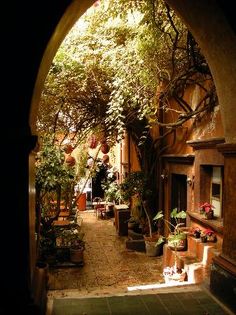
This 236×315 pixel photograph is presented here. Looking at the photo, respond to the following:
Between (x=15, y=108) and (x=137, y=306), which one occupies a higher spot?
(x=15, y=108)

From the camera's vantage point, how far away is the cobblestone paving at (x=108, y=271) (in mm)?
8984

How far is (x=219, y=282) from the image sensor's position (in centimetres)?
496

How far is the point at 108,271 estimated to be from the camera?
1012 cm

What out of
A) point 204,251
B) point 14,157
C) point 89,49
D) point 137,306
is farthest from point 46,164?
point 14,157

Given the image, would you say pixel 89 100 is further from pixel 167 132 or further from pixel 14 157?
pixel 14 157

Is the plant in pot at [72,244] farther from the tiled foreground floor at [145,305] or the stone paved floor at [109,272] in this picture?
the tiled foreground floor at [145,305]

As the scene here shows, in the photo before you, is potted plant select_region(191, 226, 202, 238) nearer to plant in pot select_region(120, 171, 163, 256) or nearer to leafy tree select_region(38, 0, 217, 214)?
leafy tree select_region(38, 0, 217, 214)

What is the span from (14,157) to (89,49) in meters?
7.46

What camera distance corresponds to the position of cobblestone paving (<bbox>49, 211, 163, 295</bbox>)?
354 inches

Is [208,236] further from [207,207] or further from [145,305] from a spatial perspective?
[145,305]

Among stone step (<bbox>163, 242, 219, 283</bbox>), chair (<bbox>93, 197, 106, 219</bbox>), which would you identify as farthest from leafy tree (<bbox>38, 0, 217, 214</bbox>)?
chair (<bbox>93, 197, 106, 219</bbox>)

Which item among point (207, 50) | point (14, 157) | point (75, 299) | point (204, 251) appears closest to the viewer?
point (14, 157)

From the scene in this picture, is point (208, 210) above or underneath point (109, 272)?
above

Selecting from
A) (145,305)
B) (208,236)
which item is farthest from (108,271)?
(145,305)
